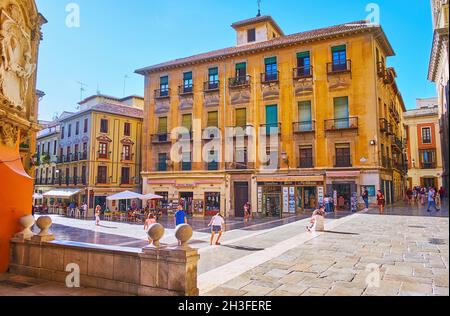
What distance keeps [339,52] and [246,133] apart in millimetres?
9313

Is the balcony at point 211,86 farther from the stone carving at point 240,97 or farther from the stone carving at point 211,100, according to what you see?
the stone carving at point 240,97

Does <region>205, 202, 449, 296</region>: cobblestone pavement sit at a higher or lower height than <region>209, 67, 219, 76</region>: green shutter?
lower

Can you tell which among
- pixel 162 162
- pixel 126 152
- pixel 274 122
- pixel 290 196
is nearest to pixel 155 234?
pixel 290 196

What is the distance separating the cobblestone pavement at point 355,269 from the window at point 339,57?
55.0 ft

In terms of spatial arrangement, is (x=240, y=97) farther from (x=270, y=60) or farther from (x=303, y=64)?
(x=303, y=64)

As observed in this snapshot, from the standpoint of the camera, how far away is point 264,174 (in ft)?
86.2

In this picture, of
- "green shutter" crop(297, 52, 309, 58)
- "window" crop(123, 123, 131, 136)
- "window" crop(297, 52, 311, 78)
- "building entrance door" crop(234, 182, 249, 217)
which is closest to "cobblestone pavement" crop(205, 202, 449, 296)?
"building entrance door" crop(234, 182, 249, 217)

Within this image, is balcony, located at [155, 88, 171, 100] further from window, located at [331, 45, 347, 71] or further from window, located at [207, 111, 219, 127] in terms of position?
window, located at [331, 45, 347, 71]

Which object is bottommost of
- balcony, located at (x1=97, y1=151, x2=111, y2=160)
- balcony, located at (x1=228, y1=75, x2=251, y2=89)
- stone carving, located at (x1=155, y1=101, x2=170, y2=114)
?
balcony, located at (x1=97, y1=151, x2=111, y2=160)

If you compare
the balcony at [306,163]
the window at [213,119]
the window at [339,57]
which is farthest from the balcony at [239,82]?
the balcony at [306,163]

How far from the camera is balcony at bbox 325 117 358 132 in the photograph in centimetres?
2374

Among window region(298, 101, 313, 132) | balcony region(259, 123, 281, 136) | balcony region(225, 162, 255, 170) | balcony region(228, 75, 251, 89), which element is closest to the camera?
window region(298, 101, 313, 132)

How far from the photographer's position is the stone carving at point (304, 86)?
→ 2553cm

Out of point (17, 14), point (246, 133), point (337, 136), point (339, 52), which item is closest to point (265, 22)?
point (339, 52)
